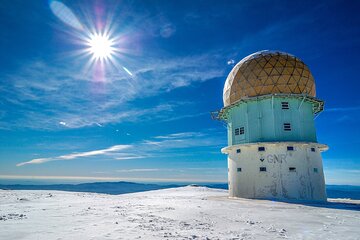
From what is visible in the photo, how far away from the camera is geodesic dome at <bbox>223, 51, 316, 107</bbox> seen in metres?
20.4

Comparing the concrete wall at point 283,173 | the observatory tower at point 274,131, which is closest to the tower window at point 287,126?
the observatory tower at point 274,131

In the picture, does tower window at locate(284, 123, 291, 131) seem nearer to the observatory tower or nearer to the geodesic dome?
the observatory tower

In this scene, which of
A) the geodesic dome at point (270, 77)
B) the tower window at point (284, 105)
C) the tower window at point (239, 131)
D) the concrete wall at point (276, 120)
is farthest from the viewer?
the tower window at point (239, 131)

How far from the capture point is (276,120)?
19.7m

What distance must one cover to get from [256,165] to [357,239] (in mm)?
12803

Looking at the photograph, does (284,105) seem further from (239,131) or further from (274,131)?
(239,131)

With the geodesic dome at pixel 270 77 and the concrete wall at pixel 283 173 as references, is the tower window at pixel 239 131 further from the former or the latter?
the geodesic dome at pixel 270 77

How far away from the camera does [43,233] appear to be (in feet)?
21.6

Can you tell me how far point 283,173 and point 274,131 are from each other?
3.35 m

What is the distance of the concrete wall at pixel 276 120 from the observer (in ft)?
64.3

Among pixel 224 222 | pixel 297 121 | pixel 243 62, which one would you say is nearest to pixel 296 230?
pixel 224 222

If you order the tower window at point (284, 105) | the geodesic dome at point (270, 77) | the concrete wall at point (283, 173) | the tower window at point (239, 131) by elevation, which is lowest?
the concrete wall at point (283, 173)

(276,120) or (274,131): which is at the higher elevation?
(276,120)

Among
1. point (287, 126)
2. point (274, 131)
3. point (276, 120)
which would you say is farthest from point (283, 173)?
point (276, 120)
